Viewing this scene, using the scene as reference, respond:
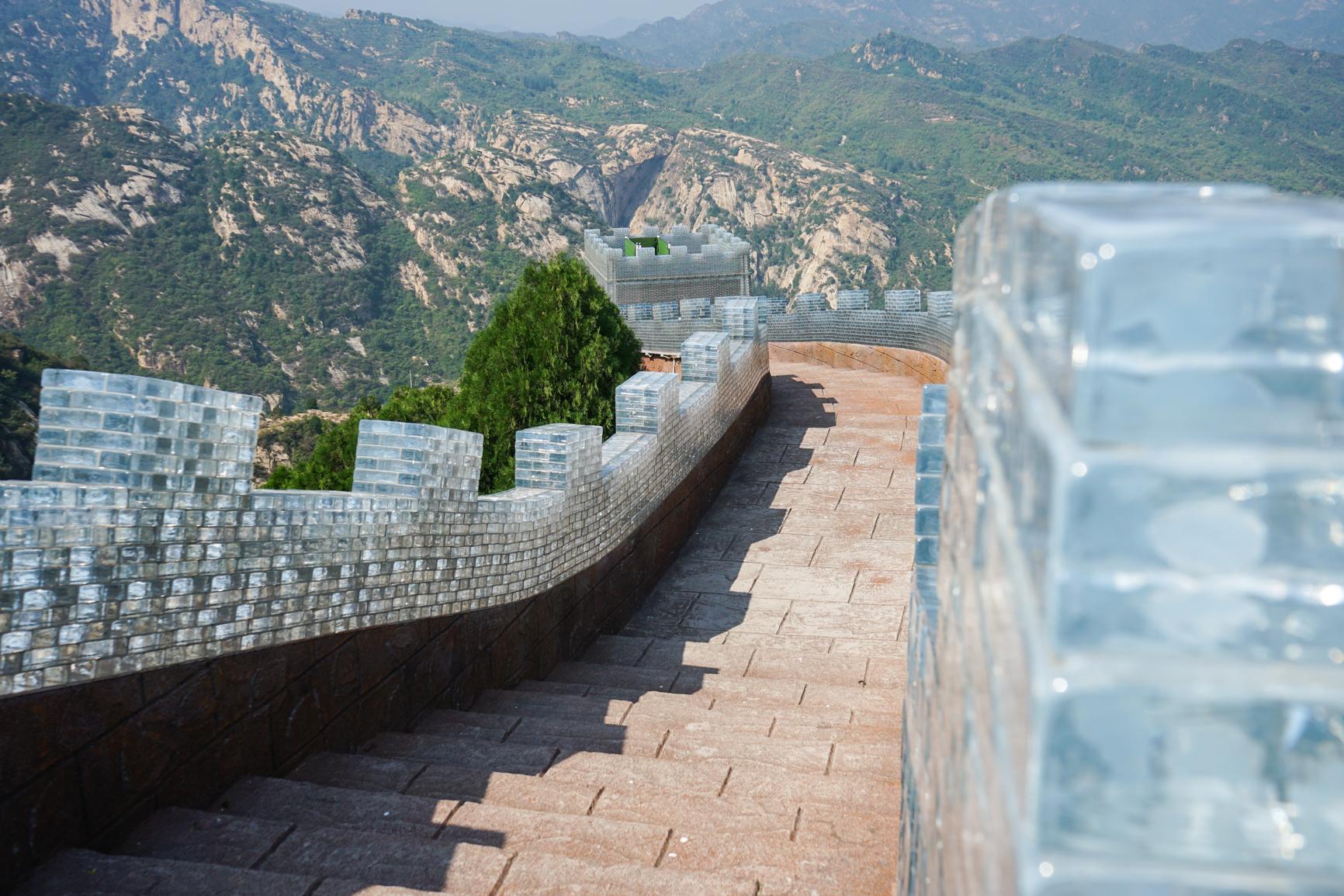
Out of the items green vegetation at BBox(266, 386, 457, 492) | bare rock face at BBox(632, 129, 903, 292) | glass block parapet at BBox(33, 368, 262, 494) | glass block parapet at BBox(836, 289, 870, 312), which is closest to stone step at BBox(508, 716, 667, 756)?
glass block parapet at BBox(33, 368, 262, 494)

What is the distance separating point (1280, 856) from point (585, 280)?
30.5ft

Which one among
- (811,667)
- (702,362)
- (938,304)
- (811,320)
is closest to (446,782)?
(811,667)

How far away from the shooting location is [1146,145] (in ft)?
508

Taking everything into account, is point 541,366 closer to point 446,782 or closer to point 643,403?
point 643,403

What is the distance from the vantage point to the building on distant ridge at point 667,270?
20250mm

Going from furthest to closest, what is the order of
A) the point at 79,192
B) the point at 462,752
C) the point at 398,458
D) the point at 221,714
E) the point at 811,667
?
the point at 79,192 → the point at 811,667 → the point at 398,458 → the point at 462,752 → the point at 221,714

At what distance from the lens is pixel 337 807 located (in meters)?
4.00

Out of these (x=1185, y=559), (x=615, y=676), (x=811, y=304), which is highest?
(x=811, y=304)

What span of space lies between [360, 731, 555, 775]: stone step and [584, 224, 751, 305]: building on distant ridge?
50.2 feet

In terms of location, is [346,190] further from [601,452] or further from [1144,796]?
[1144,796]

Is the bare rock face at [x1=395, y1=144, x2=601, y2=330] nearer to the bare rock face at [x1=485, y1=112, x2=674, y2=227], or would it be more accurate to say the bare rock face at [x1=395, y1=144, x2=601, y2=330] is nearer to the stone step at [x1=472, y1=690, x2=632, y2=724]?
the bare rock face at [x1=485, y1=112, x2=674, y2=227]

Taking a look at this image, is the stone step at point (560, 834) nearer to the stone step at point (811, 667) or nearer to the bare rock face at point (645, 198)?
the stone step at point (811, 667)

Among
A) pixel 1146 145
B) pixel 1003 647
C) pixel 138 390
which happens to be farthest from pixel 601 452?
pixel 1146 145

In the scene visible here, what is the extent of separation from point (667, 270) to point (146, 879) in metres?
17.8
